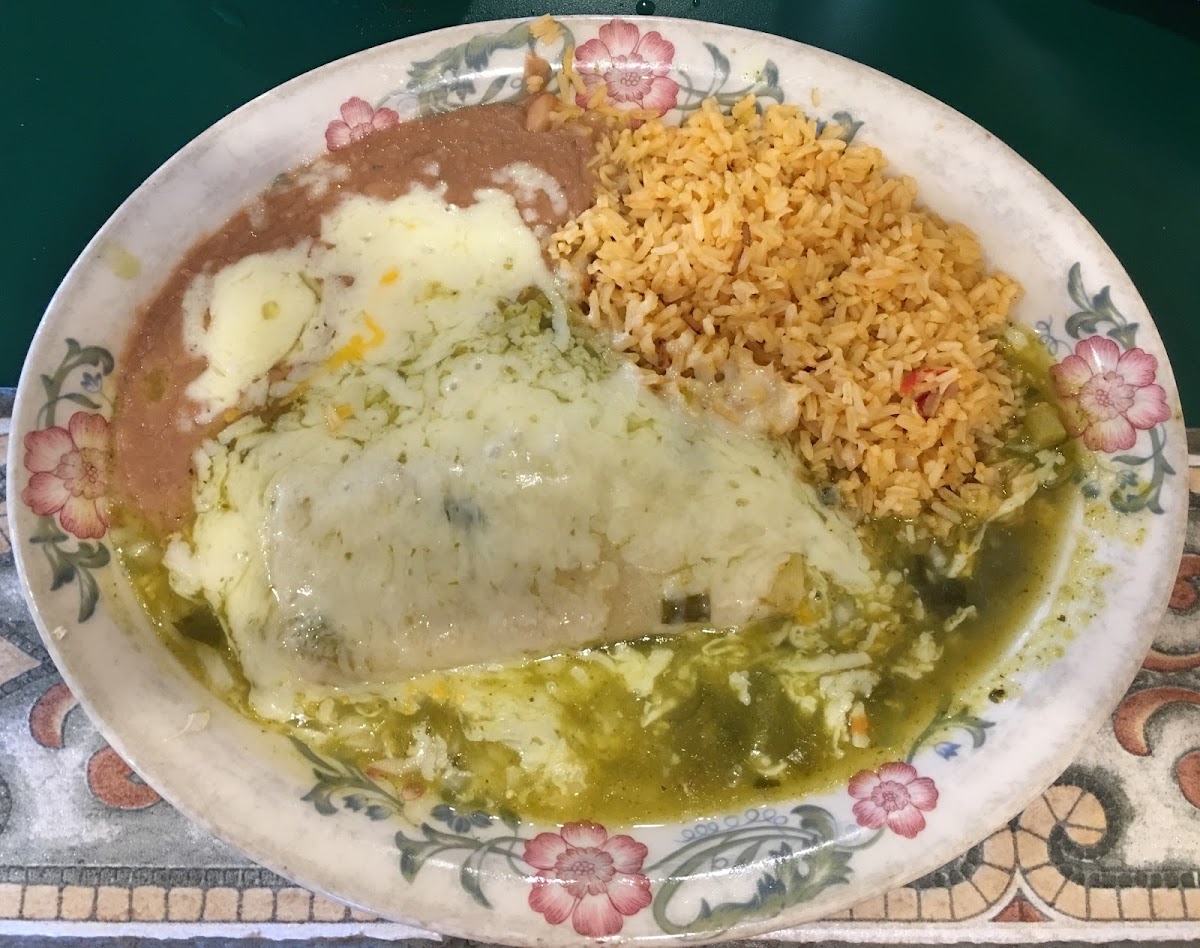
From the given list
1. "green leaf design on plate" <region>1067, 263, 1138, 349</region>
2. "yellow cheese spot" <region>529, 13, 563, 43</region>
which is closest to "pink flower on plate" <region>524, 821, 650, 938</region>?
"green leaf design on plate" <region>1067, 263, 1138, 349</region>

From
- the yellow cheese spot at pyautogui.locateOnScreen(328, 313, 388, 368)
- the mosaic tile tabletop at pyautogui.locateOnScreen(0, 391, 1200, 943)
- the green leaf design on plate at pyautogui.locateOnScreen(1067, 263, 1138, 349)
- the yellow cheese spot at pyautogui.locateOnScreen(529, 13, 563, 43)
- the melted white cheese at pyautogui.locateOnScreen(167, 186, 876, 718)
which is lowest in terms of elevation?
the mosaic tile tabletop at pyautogui.locateOnScreen(0, 391, 1200, 943)

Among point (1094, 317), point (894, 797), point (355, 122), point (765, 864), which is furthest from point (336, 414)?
point (1094, 317)

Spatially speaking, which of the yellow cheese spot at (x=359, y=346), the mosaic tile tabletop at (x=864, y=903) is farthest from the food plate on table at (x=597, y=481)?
the mosaic tile tabletop at (x=864, y=903)

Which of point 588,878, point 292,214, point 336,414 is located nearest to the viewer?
point 588,878

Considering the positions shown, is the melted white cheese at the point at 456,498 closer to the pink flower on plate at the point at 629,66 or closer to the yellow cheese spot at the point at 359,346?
the yellow cheese spot at the point at 359,346

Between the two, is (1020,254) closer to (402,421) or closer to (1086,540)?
(1086,540)

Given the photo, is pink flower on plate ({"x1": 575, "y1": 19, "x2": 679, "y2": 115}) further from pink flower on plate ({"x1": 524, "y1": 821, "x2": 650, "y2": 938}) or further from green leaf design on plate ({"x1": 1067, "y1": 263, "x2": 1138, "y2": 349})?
pink flower on plate ({"x1": 524, "y1": 821, "x2": 650, "y2": 938})

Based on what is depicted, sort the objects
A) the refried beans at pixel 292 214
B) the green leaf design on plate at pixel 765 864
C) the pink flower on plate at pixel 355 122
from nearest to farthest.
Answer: the green leaf design on plate at pixel 765 864 < the refried beans at pixel 292 214 < the pink flower on plate at pixel 355 122

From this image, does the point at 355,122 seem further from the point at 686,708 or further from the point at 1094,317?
the point at 1094,317
